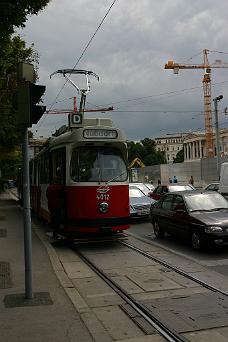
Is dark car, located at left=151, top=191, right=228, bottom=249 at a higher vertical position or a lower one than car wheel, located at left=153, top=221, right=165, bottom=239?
higher

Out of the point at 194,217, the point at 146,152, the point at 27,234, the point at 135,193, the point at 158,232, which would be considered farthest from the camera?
the point at 146,152

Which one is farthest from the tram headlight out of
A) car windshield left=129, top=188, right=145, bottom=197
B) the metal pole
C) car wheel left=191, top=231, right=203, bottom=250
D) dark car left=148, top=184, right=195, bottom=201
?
dark car left=148, top=184, right=195, bottom=201

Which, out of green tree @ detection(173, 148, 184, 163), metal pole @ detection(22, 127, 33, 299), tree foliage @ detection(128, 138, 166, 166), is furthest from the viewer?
green tree @ detection(173, 148, 184, 163)

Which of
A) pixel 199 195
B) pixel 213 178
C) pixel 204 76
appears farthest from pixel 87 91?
pixel 204 76

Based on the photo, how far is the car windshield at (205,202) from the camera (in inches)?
522

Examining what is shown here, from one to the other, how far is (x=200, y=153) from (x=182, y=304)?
117 meters

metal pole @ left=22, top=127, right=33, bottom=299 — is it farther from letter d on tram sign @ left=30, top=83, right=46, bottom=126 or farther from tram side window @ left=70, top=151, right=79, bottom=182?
tram side window @ left=70, top=151, right=79, bottom=182

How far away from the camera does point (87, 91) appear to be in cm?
2048

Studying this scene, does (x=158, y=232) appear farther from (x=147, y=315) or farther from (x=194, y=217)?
(x=147, y=315)

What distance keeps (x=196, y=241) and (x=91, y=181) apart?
3.06 meters

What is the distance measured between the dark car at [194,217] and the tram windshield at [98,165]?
66.6 inches

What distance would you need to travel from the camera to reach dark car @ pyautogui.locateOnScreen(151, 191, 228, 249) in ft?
38.8

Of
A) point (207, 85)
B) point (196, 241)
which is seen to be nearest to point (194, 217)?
point (196, 241)

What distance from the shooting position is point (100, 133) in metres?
13.4
